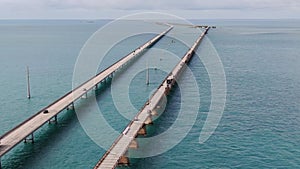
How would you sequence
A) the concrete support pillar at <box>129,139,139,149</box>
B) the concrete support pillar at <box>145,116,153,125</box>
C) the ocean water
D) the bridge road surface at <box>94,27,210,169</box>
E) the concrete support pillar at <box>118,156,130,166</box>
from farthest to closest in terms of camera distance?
1. the concrete support pillar at <box>145,116,153,125</box>
2. the concrete support pillar at <box>129,139,139,149</box>
3. the ocean water
4. the concrete support pillar at <box>118,156,130,166</box>
5. the bridge road surface at <box>94,27,210,169</box>

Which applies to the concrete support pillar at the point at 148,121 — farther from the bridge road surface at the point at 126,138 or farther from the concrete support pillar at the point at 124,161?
the concrete support pillar at the point at 124,161

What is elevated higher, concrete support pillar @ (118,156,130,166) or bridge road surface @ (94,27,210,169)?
bridge road surface @ (94,27,210,169)

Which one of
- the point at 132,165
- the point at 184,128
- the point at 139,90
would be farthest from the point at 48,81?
the point at 132,165

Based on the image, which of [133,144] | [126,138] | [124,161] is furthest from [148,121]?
[124,161]

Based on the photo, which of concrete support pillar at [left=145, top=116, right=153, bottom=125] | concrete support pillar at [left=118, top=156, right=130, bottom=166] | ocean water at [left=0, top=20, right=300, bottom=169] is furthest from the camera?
concrete support pillar at [left=145, top=116, right=153, bottom=125]

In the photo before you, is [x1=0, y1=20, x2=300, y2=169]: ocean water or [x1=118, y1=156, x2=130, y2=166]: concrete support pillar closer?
[x1=118, y1=156, x2=130, y2=166]: concrete support pillar

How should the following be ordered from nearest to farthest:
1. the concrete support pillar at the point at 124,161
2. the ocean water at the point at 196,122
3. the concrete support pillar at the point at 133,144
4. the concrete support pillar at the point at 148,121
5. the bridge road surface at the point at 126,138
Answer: the bridge road surface at the point at 126,138
the concrete support pillar at the point at 124,161
the ocean water at the point at 196,122
the concrete support pillar at the point at 133,144
the concrete support pillar at the point at 148,121

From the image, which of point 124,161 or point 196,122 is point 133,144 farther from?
point 196,122

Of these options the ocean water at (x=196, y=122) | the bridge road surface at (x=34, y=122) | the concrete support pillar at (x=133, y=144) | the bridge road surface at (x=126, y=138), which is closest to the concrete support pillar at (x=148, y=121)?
the bridge road surface at (x=126, y=138)

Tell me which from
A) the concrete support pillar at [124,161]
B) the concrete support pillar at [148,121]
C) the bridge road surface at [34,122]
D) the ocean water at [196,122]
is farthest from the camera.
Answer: the concrete support pillar at [148,121]

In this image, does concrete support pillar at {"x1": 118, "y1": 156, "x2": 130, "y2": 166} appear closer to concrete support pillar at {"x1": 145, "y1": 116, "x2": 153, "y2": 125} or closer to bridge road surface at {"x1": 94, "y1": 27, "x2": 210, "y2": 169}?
bridge road surface at {"x1": 94, "y1": 27, "x2": 210, "y2": 169}

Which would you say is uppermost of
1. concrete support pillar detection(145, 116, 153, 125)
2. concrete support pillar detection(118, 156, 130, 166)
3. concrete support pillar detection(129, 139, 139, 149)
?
concrete support pillar detection(145, 116, 153, 125)

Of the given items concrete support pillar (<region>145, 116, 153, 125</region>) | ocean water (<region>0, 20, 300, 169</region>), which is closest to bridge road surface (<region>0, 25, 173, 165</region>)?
ocean water (<region>0, 20, 300, 169</region>)
